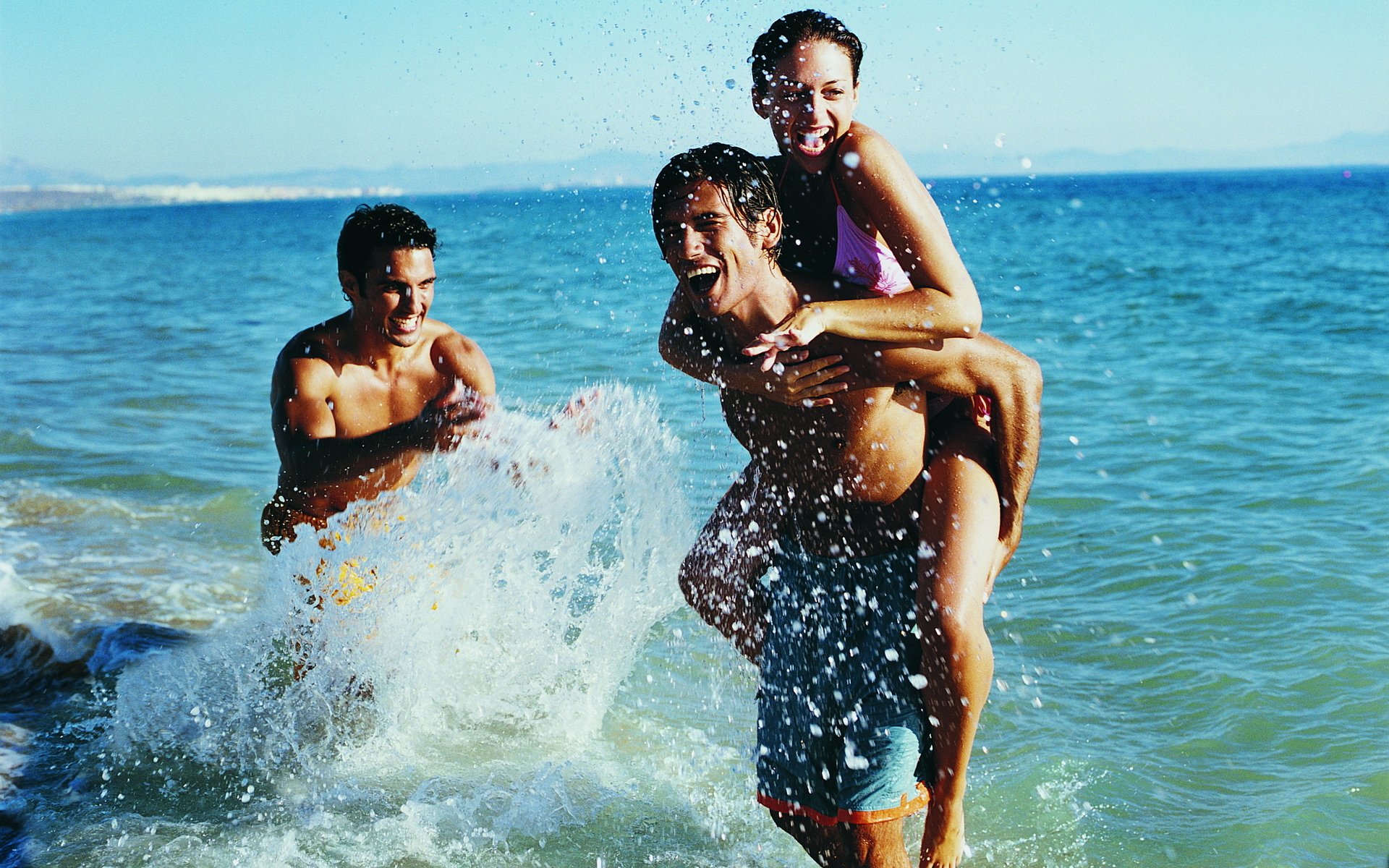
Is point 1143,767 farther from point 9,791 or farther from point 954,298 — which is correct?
point 9,791

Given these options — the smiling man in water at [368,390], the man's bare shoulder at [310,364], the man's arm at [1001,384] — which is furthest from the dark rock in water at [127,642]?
the man's arm at [1001,384]

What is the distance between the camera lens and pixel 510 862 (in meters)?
3.76

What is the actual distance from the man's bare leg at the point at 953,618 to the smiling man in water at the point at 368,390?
2363mm

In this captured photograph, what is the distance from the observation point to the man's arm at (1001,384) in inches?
113

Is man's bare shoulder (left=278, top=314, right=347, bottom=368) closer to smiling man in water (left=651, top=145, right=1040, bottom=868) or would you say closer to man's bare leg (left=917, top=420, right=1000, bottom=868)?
smiling man in water (left=651, top=145, right=1040, bottom=868)

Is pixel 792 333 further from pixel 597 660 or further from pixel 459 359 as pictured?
pixel 597 660

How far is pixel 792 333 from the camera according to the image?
262 cm

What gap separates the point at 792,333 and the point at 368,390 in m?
2.62

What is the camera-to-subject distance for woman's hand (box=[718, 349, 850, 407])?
2.78 m

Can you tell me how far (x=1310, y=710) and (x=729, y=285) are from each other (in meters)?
3.49

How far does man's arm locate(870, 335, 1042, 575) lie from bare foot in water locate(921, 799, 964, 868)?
24.2 inches

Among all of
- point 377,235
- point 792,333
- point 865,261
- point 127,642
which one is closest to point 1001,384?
point 865,261

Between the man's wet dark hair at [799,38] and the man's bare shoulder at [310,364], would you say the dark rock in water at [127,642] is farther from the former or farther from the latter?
the man's wet dark hair at [799,38]

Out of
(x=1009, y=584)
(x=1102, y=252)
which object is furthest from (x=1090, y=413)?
(x=1102, y=252)
